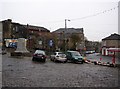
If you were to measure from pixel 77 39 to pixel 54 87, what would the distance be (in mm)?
72091

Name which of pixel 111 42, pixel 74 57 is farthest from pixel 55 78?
pixel 111 42

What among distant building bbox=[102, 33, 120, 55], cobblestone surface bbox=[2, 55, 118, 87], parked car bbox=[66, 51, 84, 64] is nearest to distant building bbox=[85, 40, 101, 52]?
distant building bbox=[102, 33, 120, 55]

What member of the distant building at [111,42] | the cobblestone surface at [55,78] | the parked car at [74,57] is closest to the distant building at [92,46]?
the distant building at [111,42]

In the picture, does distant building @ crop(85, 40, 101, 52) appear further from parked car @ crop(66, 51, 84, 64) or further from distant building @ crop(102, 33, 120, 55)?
parked car @ crop(66, 51, 84, 64)

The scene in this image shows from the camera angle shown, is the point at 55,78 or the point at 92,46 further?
the point at 92,46

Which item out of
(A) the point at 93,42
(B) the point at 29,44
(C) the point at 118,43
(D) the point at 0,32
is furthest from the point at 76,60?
(A) the point at 93,42

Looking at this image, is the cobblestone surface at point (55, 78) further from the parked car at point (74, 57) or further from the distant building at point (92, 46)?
the distant building at point (92, 46)

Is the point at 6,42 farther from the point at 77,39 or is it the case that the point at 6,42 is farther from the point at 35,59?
the point at 35,59

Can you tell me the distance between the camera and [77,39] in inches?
3243

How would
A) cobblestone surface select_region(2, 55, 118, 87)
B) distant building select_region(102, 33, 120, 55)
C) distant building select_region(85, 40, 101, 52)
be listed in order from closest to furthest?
cobblestone surface select_region(2, 55, 118, 87), distant building select_region(102, 33, 120, 55), distant building select_region(85, 40, 101, 52)

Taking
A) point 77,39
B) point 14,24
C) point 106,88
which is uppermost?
point 14,24

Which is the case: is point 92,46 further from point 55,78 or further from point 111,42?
point 55,78

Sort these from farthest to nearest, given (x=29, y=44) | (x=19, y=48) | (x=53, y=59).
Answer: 1. (x=29, y=44)
2. (x=19, y=48)
3. (x=53, y=59)

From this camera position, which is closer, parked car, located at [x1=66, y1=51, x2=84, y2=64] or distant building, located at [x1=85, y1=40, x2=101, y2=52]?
parked car, located at [x1=66, y1=51, x2=84, y2=64]
